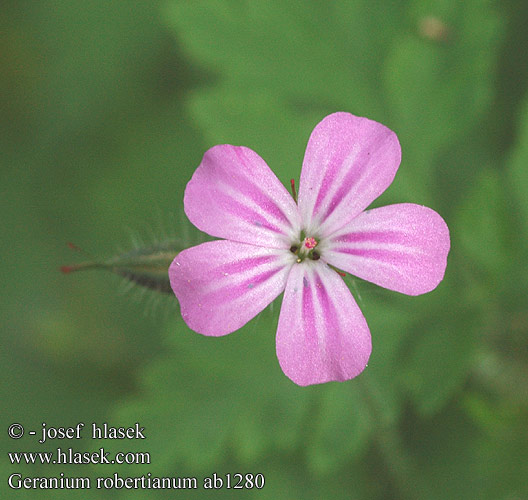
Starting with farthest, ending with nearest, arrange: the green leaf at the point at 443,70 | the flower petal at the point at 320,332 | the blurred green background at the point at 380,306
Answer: the green leaf at the point at 443,70 → the blurred green background at the point at 380,306 → the flower petal at the point at 320,332

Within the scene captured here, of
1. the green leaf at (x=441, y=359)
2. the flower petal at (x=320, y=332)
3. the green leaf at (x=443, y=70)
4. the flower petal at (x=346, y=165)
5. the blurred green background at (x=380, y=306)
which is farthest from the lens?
the green leaf at (x=443, y=70)

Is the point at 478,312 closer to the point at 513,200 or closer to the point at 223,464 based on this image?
the point at 513,200

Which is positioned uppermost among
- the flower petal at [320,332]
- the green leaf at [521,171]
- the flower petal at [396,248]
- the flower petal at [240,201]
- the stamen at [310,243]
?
the green leaf at [521,171]

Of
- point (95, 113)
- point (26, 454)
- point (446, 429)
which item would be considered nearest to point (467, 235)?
point (446, 429)

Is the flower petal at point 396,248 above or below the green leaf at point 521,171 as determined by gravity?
below

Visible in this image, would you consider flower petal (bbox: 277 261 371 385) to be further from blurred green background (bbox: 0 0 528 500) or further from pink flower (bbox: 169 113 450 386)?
blurred green background (bbox: 0 0 528 500)

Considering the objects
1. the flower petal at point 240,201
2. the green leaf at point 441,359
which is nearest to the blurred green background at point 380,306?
the green leaf at point 441,359

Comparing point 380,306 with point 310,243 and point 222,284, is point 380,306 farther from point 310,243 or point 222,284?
point 222,284

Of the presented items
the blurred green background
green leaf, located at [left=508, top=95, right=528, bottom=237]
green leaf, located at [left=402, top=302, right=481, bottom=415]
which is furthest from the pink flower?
green leaf, located at [left=508, top=95, right=528, bottom=237]

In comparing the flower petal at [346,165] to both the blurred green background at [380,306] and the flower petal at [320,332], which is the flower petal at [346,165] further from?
the blurred green background at [380,306]
